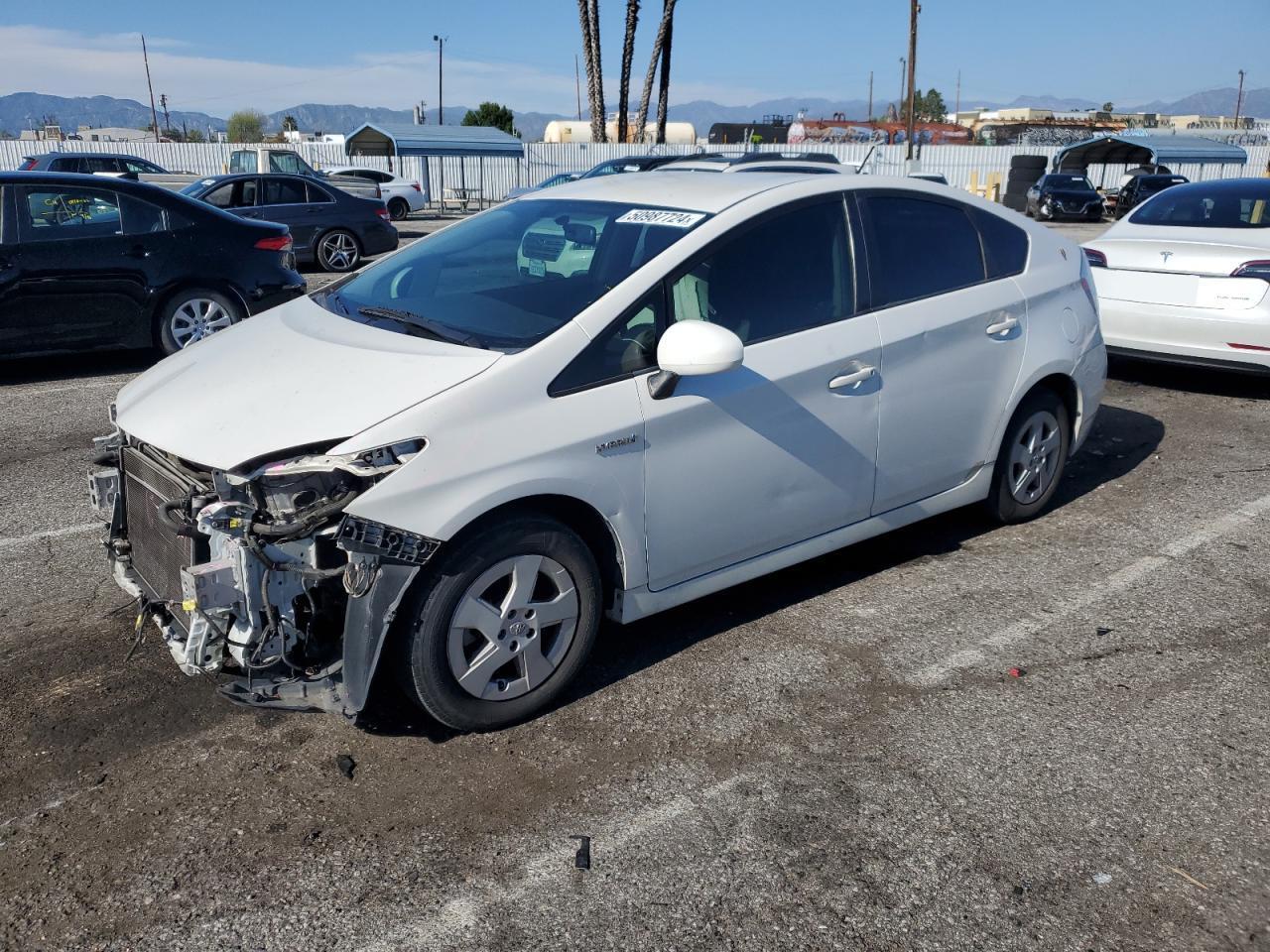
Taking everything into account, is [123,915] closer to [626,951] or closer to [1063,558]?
[626,951]

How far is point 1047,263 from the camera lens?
5.19 metres

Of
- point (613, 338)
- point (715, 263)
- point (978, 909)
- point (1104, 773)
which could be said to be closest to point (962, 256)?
point (715, 263)

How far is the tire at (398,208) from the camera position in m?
27.8

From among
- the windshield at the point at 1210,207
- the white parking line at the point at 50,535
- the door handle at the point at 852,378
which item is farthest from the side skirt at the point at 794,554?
the windshield at the point at 1210,207

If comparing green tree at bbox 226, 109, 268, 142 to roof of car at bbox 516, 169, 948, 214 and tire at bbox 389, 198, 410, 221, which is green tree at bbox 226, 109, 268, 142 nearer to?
tire at bbox 389, 198, 410, 221

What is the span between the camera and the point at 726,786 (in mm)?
3234

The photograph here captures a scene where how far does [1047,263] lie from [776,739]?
291 centimetres

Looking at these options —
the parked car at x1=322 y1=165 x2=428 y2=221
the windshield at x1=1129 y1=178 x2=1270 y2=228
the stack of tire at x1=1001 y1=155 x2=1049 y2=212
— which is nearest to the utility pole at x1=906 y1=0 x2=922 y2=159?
the stack of tire at x1=1001 y1=155 x2=1049 y2=212

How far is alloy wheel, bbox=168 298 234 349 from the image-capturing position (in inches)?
340

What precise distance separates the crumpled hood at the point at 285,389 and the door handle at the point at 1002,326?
94.1 inches

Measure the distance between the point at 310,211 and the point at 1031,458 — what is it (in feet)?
44.2

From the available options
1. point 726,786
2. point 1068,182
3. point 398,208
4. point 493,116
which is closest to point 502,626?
point 726,786

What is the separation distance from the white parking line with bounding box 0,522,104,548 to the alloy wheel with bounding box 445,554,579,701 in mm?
2764

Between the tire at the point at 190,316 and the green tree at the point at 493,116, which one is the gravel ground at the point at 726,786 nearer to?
the tire at the point at 190,316
